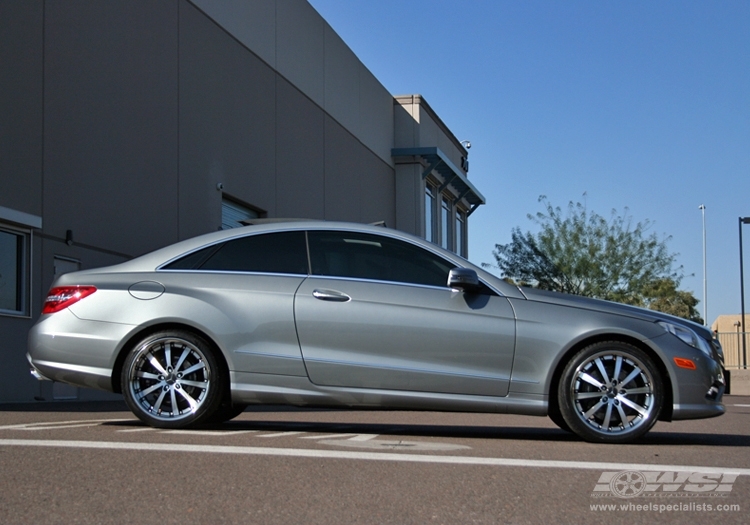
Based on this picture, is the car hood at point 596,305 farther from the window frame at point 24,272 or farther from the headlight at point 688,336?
the window frame at point 24,272

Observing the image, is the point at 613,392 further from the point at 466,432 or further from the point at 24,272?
the point at 24,272

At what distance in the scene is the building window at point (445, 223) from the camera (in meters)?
43.5

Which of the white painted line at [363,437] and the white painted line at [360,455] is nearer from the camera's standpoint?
the white painted line at [360,455]

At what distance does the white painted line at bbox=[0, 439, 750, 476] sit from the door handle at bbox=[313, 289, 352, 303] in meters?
1.38

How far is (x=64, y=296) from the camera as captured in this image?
7.43 m

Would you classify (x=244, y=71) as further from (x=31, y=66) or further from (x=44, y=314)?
(x=44, y=314)

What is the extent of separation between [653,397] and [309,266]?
2.49 meters

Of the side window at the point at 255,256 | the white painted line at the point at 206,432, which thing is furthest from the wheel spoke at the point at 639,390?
the white painted line at the point at 206,432

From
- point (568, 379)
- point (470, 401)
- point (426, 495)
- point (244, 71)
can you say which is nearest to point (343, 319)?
point (470, 401)

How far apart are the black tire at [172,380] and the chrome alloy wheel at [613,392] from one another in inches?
95.2

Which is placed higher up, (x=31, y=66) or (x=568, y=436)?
(x=31, y=66)

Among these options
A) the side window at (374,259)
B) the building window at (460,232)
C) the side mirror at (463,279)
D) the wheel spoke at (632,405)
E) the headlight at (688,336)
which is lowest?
the wheel spoke at (632,405)

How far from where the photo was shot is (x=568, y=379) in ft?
22.5
